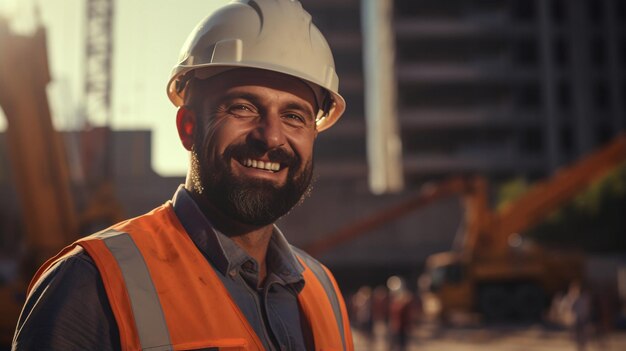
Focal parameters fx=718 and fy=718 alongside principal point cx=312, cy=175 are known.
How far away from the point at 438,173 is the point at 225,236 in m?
46.7

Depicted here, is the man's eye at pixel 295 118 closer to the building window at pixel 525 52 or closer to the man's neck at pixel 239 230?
the man's neck at pixel 239 230

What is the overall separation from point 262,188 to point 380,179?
57289 millimetres

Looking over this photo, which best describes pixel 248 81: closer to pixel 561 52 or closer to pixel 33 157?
pixel 33 157

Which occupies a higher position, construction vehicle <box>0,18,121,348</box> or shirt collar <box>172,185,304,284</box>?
shirt collar <box>172,185,304,284</box>

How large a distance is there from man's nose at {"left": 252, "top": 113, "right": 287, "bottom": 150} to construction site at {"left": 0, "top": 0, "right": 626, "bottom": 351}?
7.81m

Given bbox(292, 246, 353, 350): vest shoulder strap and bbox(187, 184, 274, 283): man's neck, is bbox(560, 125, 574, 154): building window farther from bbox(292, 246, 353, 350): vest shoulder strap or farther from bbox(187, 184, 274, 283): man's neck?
bbox(187, 184, 274, 283): man's neck

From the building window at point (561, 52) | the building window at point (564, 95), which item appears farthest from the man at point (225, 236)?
the building window at point (561, 52)

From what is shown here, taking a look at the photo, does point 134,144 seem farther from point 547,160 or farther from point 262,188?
point 262,188

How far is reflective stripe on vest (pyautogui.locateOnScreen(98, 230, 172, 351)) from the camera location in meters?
1.53

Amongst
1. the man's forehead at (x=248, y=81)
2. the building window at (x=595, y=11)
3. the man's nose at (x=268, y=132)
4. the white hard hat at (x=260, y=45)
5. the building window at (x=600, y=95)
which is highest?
the building window at (x=595, y=11)

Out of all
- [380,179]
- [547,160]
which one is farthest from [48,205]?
[380,179]

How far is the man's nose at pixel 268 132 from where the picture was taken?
1.87 metres

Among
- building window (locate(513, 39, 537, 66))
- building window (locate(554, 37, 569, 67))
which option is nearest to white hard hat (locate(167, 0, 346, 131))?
building window (locate(513, 39, 537, 66))

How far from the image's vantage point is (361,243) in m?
40.4
